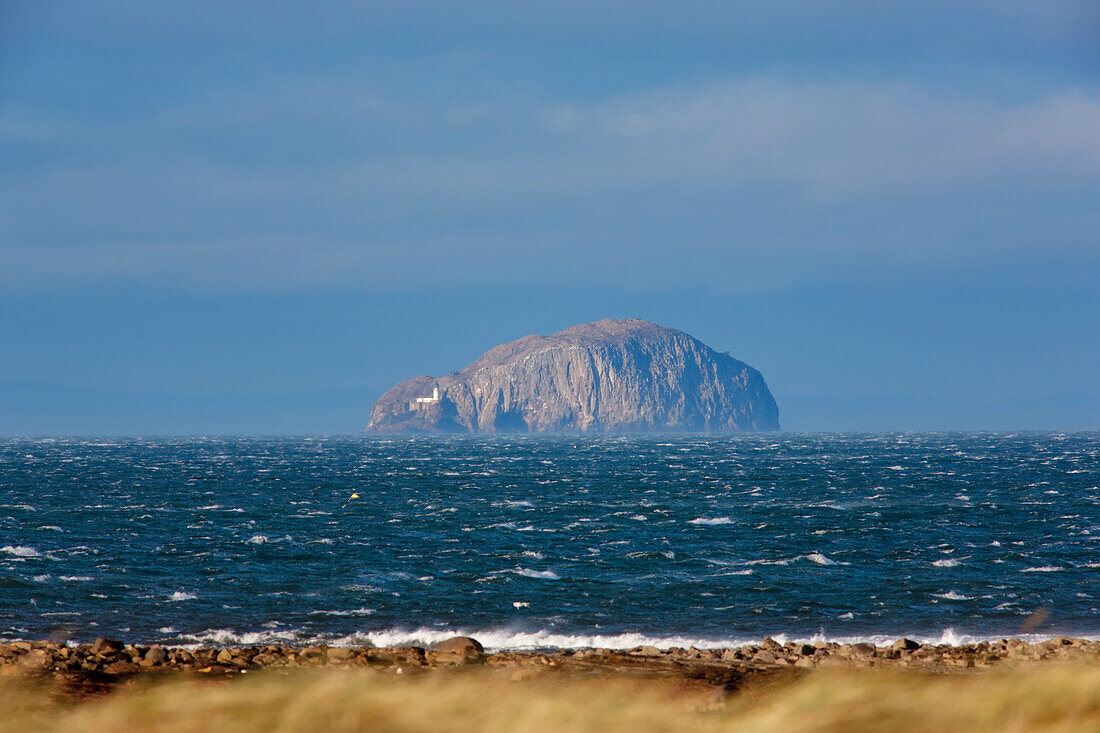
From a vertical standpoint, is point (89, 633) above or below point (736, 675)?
below

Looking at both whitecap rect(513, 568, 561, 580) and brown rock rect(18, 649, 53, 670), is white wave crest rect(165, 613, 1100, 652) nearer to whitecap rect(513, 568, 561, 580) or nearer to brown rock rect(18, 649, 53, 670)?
brown rock rect(18, 649, 53, 670)

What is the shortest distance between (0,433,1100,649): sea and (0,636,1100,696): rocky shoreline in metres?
3.54

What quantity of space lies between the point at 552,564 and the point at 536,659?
15.7 meters

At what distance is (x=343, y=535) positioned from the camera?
39.2 metres

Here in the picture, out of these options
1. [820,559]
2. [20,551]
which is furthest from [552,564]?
[20,551]

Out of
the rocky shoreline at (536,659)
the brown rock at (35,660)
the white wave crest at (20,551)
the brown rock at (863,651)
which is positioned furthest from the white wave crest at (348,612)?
the white wave crest at (20,551)

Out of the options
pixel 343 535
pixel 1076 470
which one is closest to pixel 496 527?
pixel 343 535

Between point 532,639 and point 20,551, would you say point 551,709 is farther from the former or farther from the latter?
point 20,551

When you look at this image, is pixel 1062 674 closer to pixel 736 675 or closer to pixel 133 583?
pixel 736 675

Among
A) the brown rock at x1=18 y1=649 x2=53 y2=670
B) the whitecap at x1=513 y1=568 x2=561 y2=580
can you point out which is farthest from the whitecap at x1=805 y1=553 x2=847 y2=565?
the brown rock at x1=18 y1=649 x2=53 y2=670

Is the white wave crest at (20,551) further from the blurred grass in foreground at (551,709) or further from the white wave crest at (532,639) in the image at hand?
the blurred grass in foreground at (551,709)

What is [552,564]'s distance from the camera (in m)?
31.5

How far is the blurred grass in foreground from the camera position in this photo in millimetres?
7602

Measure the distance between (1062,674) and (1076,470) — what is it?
83928 mm
